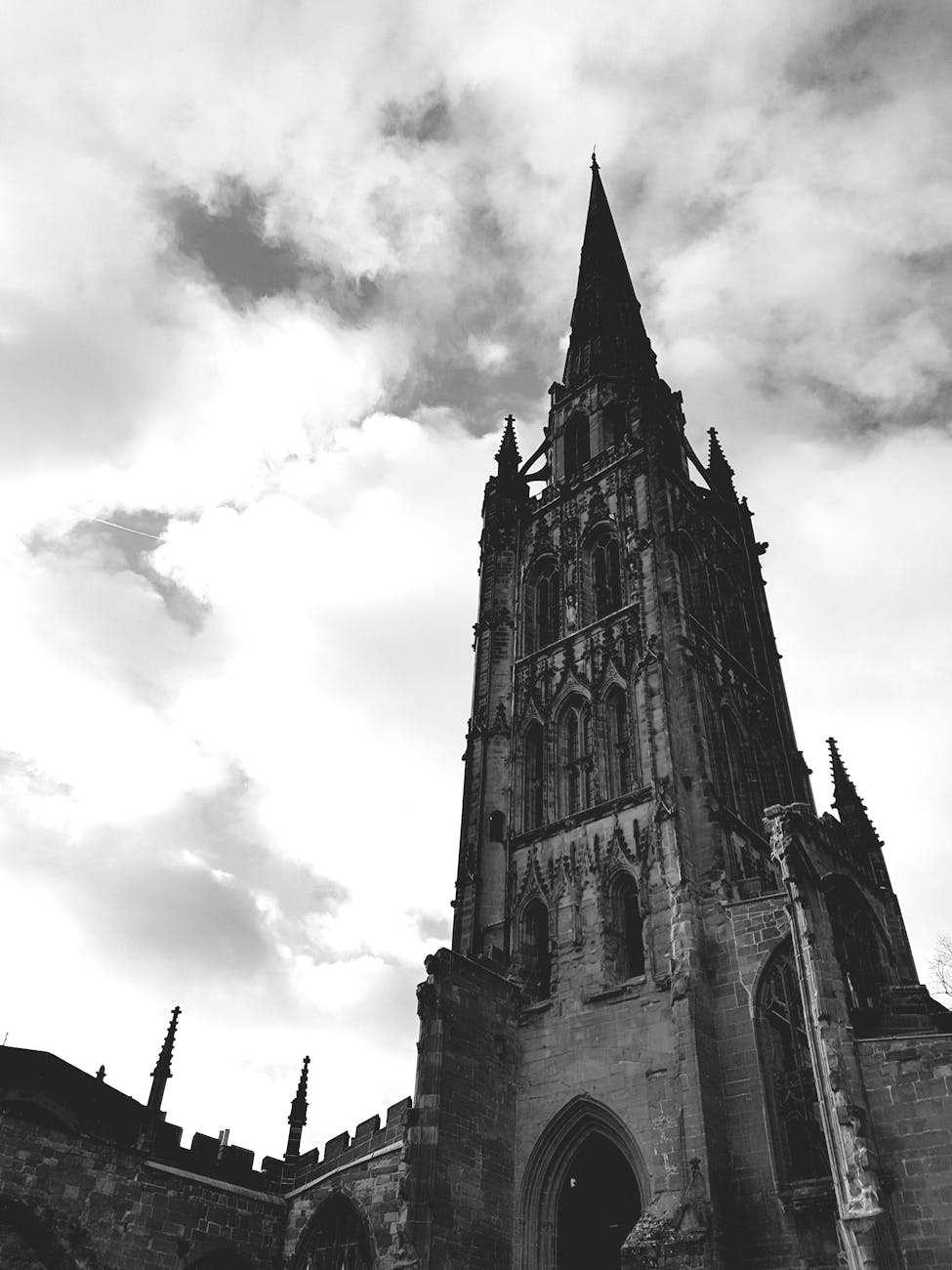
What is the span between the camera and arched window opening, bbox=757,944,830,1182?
1717 centimetres

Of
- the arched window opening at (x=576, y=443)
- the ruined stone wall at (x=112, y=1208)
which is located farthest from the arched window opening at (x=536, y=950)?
the arched window opening at (x=576, y=443)

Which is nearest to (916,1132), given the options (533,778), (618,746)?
(618,746)

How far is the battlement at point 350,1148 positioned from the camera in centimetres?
2234

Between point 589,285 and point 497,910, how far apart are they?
93.5 ft

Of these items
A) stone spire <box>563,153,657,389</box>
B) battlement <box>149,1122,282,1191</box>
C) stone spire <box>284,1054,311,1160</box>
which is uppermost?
stone spire <box>563,153,657,389</box>

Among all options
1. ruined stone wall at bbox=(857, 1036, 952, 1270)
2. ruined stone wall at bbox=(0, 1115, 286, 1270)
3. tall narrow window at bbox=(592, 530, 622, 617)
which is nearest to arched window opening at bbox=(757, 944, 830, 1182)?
ruined stone wall at bbox=(857, 1036, 952, 1270)

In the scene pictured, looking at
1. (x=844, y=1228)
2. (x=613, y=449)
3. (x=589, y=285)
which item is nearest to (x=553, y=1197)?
(x=844, y=1228)

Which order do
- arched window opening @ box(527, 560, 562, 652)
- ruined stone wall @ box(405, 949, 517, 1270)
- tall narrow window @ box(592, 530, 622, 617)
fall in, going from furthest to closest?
arched window opening @ box(527, 560, 562, 652) < tall narrow window @ box(592, 530, 622, 617) < ruined stone wall @ box(405, 949, 517, 1270)

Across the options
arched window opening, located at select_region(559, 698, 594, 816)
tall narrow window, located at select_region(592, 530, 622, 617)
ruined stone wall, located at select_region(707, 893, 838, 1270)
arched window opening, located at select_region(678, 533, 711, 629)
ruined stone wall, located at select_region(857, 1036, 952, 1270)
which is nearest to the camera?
ruined stone wall, located at select_region(857, 1036, 952, 1270)

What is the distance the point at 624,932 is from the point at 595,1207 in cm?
526

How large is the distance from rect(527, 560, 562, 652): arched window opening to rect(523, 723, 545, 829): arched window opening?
Answer: 10.5 ft

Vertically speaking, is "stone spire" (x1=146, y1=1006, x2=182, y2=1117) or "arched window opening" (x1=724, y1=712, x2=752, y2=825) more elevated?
"arched window opening" (x1=724, y1=712, x2=752, y2=825)

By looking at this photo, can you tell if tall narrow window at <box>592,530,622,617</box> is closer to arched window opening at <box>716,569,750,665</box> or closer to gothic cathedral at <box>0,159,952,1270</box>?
gothic cathedral at <box>0,159,952,1270</box>

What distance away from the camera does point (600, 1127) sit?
762 inches
